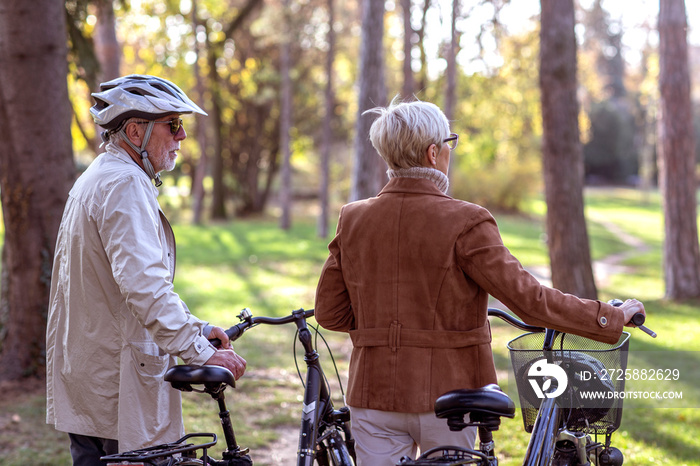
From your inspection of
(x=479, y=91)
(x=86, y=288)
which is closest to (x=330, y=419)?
(x=86, y=288)

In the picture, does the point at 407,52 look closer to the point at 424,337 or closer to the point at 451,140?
the point at 451,140

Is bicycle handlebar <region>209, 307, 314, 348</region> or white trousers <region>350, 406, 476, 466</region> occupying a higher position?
bicycle handlebar <region>209, 307, 314, 348</region>

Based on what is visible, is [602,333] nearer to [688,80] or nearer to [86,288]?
[86,288]

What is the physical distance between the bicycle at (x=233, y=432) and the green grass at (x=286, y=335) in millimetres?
2344

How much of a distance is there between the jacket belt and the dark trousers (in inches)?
46.3

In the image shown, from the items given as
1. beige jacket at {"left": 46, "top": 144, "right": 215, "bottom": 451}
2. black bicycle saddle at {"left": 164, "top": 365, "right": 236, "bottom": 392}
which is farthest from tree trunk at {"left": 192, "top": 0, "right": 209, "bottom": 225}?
black bicycle saddle at {"left": 164, "top": 365, "right": 236, "bottom": 392}

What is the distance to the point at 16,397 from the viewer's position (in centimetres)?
641

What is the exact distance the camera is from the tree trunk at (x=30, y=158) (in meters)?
6.21

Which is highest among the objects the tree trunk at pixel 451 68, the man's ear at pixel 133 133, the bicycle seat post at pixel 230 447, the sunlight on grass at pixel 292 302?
the tree trunk at pixel 451 68

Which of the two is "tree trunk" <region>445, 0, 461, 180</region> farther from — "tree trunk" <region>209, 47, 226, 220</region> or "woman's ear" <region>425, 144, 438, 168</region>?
"woman's ear" <region>425, 144, 438, 168</region>

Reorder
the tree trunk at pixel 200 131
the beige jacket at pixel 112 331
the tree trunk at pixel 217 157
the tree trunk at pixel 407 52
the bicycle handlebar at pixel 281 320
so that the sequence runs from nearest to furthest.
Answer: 1. the beige jacket at pixel 112 331
2. the bicycle handlebar at pixel 281 320
3. the tree trunk at pixel 407 52
4. the tree trunk at pixel 200 131
5. the tree trunk at pixel 217 157

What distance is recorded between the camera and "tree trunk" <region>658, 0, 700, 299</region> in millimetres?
12766

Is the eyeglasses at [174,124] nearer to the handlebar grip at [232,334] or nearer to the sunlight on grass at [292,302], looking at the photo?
the handlebar grip at [232,334]

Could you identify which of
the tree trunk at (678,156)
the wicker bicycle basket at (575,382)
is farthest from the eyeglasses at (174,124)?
the tree trunk at (678,156)
